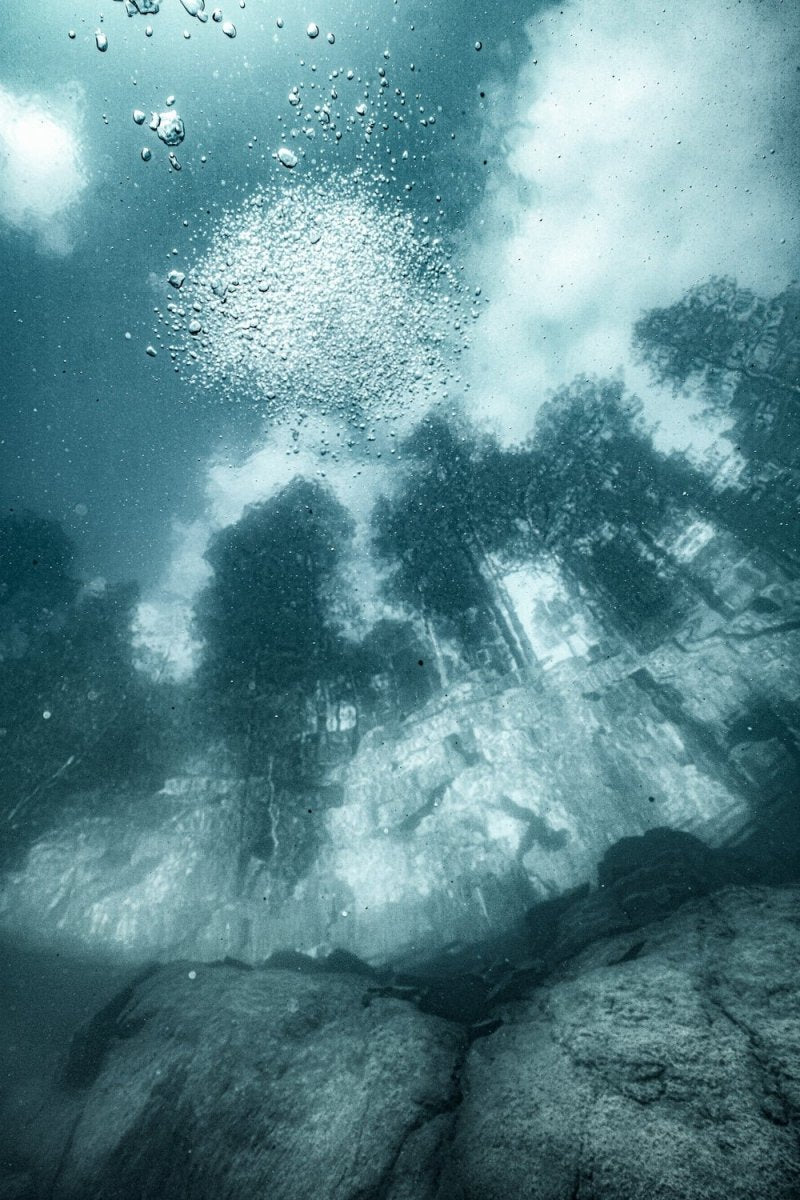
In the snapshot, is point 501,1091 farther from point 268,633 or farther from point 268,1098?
point 268,633

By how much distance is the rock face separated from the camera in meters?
2.54

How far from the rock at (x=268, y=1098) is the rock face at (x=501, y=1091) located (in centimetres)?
2

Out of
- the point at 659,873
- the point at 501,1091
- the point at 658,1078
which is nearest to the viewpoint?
the point at 658,1078

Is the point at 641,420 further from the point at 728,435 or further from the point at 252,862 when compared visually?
the point at 252,862

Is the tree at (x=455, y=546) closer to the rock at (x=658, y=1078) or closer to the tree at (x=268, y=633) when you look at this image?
the tree at (x=268, y=633)

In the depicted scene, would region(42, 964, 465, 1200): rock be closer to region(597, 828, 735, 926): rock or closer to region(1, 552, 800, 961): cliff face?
region(597, 828, 735, 926): rock

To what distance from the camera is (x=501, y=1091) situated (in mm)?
3596

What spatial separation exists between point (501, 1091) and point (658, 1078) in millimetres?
1365

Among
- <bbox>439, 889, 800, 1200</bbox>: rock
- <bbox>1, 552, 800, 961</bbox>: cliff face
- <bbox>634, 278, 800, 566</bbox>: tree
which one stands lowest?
<bbox>439, 889, 800, 1200</bbox>: rock

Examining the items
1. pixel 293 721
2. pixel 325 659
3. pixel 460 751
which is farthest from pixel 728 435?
pixel 293 721

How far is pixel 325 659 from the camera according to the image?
581 inches

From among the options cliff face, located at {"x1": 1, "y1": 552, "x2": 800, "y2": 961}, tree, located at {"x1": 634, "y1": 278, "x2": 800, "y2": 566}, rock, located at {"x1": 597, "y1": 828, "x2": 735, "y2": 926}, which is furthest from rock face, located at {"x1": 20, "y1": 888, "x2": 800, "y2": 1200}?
tree, located at {"x1": 634, "y1": 278, "x2": 800, "y2": 566}

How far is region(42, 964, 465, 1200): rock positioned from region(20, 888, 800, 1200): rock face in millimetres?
22

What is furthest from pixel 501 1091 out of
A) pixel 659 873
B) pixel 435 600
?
pixel 435 600
